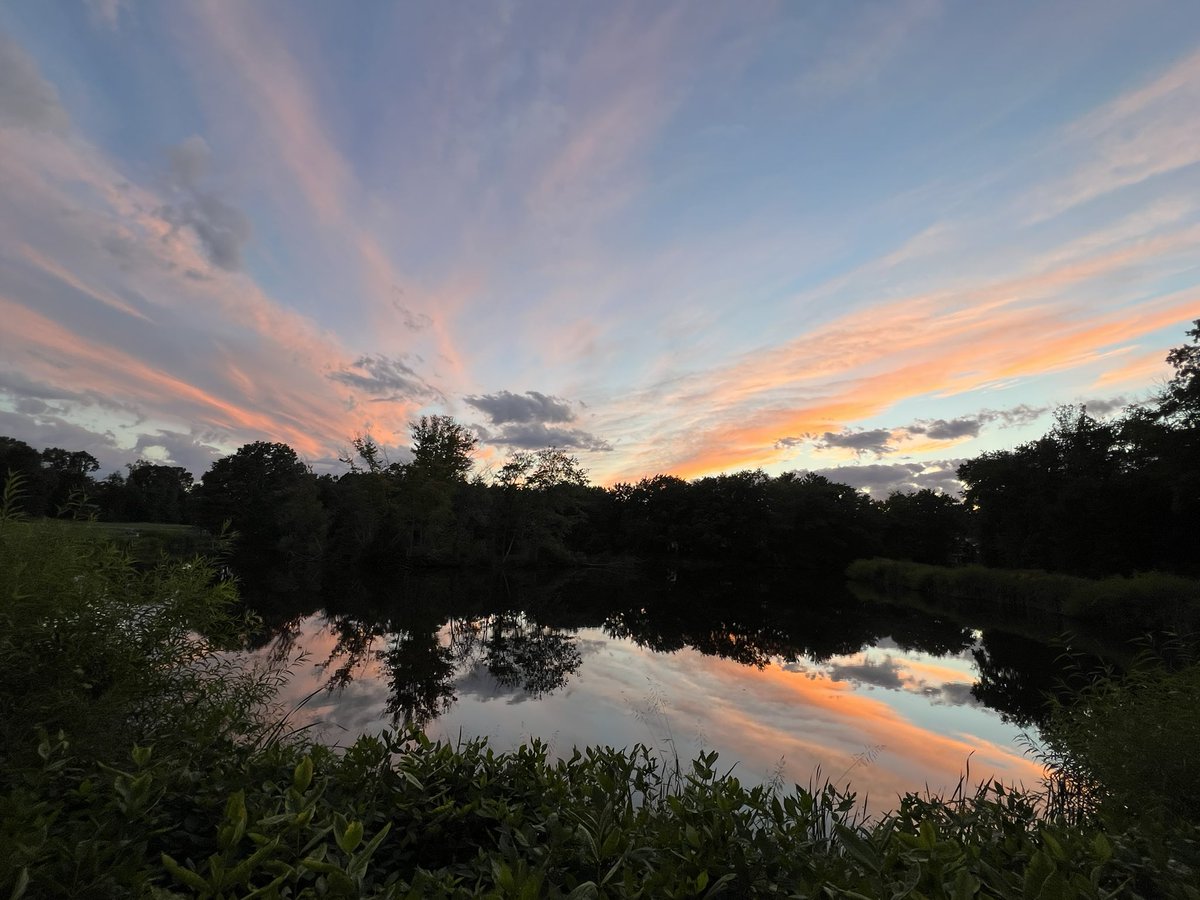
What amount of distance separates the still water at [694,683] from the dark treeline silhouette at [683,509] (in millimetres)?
11100

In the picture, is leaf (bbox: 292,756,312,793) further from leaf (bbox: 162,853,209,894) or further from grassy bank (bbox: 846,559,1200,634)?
grassy bank (bbox: 846,559,1200,634)

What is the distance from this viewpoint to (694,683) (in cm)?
1381

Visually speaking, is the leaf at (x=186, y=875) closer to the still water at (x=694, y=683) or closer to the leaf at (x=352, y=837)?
the leaf at (x=352, y=837)

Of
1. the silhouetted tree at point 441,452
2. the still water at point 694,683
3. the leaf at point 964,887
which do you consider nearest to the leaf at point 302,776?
the leaf at point 964,887

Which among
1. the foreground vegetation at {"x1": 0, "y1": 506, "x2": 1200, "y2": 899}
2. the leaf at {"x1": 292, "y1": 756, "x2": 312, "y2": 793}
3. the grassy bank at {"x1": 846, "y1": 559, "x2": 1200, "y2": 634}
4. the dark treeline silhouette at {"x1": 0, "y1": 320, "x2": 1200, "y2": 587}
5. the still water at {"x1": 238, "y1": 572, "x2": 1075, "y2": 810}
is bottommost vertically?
the still water at {"x1": 238, "y1": 572, "x2": 1075, "y2": 810}

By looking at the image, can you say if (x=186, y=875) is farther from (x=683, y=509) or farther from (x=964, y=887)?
(x=683, y=509)

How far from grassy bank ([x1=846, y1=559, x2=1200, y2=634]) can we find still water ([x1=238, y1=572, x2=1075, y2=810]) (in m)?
4.58

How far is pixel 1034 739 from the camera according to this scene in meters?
10.8

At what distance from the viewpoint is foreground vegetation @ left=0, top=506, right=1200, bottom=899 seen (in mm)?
1647

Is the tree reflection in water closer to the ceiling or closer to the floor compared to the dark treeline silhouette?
closer to the floor

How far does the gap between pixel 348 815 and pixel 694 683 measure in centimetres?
1251

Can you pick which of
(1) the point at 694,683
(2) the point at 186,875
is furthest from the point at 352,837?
(1) the point at 694,683

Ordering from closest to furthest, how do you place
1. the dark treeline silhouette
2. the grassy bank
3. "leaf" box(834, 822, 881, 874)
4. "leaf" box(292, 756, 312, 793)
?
"leaf" box(834, 822, 881, 874) < "leaf" box(292, 756, 312, 793) < the grassy bank < the dark treeline silhouette

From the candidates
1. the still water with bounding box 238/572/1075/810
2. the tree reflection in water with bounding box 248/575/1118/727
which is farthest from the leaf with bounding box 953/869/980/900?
the tree reflection in water with bounding box 248/575/1118/727
